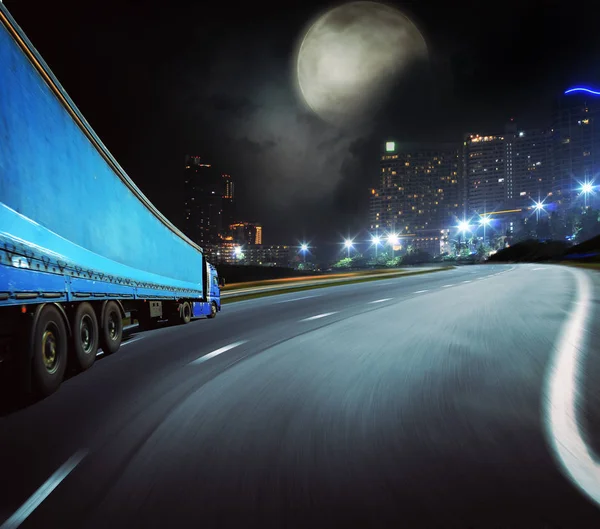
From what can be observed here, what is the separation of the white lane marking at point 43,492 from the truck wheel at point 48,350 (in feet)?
6.87

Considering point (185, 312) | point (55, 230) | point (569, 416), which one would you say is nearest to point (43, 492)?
point (55, 230)

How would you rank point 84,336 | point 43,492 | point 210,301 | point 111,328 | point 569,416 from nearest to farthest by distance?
point 43,492
point 569,416
point 84,336
point 111,328
point 210,301

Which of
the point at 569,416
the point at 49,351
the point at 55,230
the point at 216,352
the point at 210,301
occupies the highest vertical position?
the point at 55,230

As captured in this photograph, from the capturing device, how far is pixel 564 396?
18.0 feet

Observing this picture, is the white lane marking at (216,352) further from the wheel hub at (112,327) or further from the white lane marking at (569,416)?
the white lane marking at (569,416)

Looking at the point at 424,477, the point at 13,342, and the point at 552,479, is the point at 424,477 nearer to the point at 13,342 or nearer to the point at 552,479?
the point at 552,479

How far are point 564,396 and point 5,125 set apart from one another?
6.73m

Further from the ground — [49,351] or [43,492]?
[49,351]

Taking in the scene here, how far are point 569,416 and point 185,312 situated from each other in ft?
35.7

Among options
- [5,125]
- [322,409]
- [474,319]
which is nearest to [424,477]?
[322,409]

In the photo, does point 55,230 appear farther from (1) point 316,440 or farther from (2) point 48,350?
(1) point 316,440

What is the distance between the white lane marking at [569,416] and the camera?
3.38 meters

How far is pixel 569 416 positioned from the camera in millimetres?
4730

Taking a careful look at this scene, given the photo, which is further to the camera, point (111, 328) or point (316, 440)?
point (111, 328)
